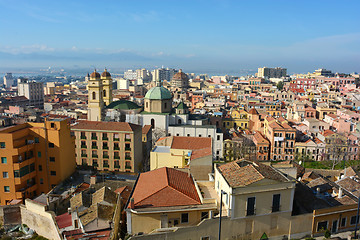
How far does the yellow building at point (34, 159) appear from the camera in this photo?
28.0 meters

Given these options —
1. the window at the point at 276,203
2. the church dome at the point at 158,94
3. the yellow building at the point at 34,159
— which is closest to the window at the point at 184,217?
the window at the point at 276,203

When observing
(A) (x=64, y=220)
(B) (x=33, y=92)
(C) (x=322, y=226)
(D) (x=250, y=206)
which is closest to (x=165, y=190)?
(D) (x=250, y=206)

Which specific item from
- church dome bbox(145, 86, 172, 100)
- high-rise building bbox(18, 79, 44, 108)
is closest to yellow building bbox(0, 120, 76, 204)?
church dome bbox(145, 86, 172, 100)

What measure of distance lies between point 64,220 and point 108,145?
15906mm

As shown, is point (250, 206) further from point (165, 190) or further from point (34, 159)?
point (34, 159)

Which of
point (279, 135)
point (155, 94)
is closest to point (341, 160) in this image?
point (279, 135)

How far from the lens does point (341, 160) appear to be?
47.1 meters

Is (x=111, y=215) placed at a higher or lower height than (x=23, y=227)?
higher

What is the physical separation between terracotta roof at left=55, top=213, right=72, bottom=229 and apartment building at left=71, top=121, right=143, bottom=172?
1448 centimetres

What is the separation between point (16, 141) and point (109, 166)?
1258 cm

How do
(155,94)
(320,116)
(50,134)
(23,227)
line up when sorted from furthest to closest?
1. (320,116)
2. (155,94)
3. (50,134)
4. (23,227)

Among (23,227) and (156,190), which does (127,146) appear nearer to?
(23,227)

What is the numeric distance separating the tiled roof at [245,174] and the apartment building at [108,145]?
19.3 m

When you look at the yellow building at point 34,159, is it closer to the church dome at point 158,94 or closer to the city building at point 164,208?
the city building at point 164,208
